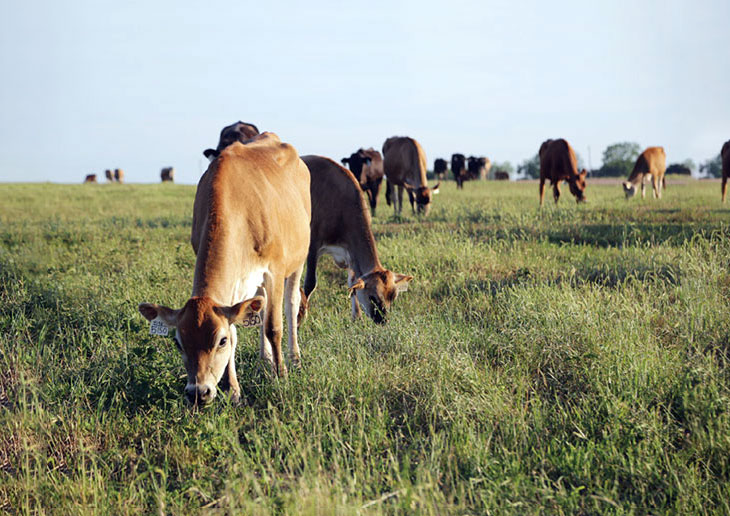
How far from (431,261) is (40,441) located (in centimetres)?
554

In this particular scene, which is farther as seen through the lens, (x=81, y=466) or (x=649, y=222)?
(x=649, y=222)

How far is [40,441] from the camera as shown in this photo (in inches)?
150

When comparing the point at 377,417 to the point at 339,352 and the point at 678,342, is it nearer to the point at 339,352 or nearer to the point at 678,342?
the point at 339,352

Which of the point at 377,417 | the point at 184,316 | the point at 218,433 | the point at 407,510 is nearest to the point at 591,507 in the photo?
the point at 407,510

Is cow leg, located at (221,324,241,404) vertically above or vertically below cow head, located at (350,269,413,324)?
below

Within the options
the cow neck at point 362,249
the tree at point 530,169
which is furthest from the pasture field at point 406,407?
the tree at point 530,169

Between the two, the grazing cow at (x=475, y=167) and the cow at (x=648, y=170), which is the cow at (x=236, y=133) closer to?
the cow at (x=648, y=170)

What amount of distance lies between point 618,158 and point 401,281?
303 ft

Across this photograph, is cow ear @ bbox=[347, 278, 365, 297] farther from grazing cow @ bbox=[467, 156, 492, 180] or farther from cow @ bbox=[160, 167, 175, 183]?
cow @ bbox=[160, 167, 175, 183]

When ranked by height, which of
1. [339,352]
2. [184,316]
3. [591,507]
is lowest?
[591,507]

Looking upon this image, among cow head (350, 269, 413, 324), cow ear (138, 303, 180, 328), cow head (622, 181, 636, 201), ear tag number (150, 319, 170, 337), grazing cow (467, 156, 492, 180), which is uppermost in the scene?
grazing cow (467, 156, 492, 180)

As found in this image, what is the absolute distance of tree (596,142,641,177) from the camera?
76.6 m

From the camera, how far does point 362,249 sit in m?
6.82

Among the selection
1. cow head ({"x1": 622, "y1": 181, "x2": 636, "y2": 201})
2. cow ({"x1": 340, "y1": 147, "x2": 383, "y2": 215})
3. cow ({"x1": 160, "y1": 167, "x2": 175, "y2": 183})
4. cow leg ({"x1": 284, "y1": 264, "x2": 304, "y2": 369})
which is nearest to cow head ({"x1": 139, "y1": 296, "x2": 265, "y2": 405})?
cow leg ({"x1": 284, "y1": 264, "x2": 304, "y2": 369})
